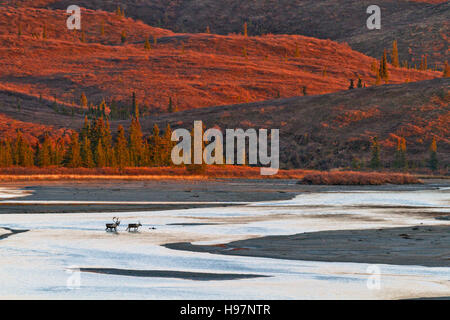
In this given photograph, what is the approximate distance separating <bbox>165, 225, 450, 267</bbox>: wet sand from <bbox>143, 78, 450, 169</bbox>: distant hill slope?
359 feet

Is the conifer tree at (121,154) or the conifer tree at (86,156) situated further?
the conifer tree at (121,154)

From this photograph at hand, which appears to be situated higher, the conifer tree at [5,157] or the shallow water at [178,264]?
the conifer tree at [5,157]

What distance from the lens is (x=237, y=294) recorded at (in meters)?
14.9

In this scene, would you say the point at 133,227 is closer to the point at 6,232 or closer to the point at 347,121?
the point at 6,232

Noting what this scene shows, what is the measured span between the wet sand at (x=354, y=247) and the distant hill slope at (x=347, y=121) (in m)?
109

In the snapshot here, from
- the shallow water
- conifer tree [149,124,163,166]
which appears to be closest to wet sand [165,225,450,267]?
the shallow water

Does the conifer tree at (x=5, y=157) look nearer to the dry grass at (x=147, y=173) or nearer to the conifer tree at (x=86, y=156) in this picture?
the dry grass at (x=147, y=173)

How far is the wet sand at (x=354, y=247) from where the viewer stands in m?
19.7

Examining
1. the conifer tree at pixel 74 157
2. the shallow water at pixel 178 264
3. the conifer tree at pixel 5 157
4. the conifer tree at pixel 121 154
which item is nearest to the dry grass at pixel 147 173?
the conifer tree at pixel 74 157

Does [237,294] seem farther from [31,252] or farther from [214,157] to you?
[214,157]

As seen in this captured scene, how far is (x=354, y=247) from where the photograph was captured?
862 inches

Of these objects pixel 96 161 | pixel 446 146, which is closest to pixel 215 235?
pixel 96 161

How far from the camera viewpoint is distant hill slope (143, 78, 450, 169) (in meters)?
147

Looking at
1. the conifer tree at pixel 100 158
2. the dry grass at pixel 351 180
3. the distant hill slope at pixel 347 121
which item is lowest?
the dry grass at pixel 351 180
